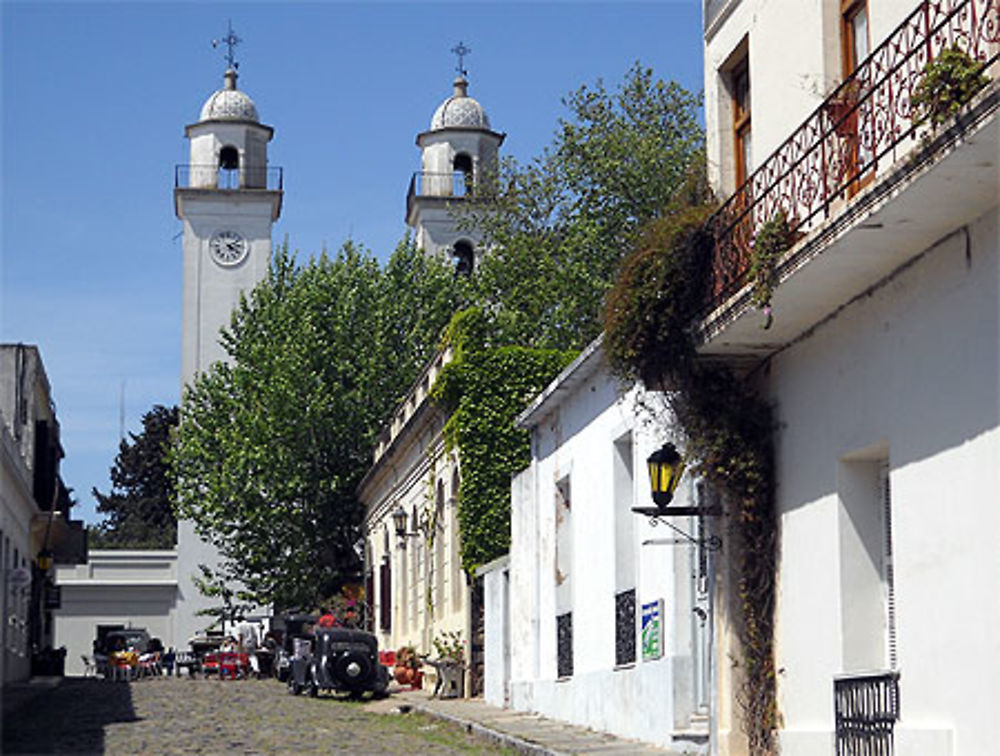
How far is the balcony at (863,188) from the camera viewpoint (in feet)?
31.5

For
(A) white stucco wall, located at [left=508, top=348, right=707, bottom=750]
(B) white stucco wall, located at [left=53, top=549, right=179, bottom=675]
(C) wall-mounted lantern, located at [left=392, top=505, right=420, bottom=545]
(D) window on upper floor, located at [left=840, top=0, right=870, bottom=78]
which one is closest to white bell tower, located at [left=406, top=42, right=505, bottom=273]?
(B) white stucco wall, located at [left=53, top=549, right=179, bottom=675]

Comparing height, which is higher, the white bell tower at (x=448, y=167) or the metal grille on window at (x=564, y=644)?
the white bell tower at (x=448, y=167)

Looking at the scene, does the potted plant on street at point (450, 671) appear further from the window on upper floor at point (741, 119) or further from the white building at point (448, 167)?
the white building at point (448, 167)

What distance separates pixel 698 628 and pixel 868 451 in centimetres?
407

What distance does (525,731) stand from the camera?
18.6m

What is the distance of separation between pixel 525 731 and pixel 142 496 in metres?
58.9

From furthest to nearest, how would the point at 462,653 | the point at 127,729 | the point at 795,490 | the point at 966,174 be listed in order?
1. the point at 462,653
2. the point at 127,729
3. the point at 795,490
4. the point at 966,174

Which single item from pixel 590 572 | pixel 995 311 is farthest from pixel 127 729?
pixel 995 311

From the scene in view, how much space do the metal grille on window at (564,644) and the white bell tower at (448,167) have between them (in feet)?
131

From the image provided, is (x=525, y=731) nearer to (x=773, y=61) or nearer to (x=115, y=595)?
(x=773, y=61)

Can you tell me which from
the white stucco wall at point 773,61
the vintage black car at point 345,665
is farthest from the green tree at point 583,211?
the white stucco wall at point 773,61

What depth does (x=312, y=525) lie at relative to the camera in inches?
1609

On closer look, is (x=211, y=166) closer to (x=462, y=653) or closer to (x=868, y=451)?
(x=462, y=653)

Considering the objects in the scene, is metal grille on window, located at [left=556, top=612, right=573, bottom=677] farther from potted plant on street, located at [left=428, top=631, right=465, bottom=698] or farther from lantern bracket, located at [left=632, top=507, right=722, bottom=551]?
Answer: potted plant on street, located at [left=428, top=631, right=465, bottom=698]
